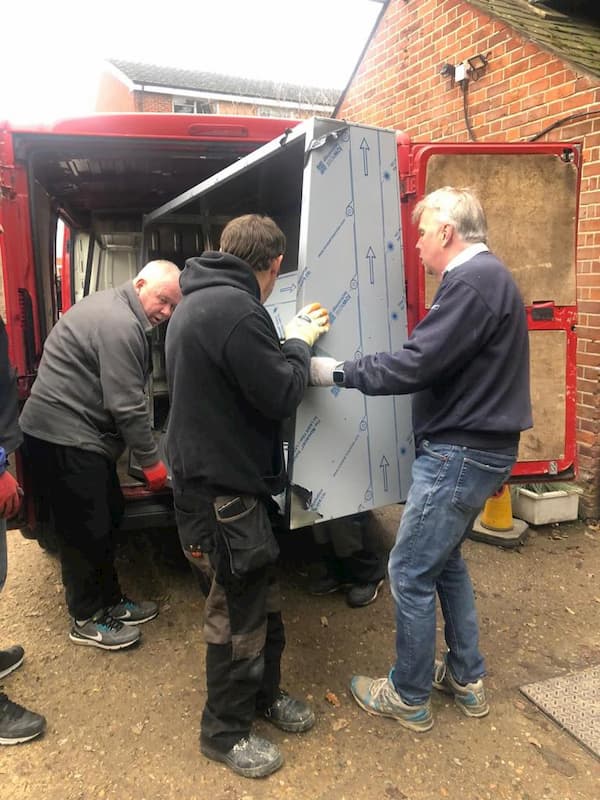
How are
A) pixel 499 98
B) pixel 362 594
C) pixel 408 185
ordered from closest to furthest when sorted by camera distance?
pixel 408 185, pixel 362 594, pixel 499 98

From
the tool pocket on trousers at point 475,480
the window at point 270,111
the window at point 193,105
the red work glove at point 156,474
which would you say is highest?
the window at point 193,105

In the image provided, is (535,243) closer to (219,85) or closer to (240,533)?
(240,533)

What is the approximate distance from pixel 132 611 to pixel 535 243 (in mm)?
2753

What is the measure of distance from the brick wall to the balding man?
9.53 ft

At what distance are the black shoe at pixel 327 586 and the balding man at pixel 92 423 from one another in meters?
0.99

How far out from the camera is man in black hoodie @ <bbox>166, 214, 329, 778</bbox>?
1.92m

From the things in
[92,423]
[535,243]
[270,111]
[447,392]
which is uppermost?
[270,111]

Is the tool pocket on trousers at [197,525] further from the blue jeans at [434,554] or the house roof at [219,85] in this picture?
the house roof at [219,85]

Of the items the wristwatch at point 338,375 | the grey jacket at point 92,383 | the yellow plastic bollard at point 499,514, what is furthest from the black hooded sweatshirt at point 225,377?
the yellow plastic bollard at point 499,514

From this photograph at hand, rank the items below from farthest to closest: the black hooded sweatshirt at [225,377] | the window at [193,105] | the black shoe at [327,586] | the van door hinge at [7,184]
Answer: the window at [193,105] < the black shoe at [327,586] < the van door hinge at [7,184] < the black hooded sweatshirt at [225,377]

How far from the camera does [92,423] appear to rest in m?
2.76

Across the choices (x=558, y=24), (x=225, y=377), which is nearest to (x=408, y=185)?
(x=225, y=377)

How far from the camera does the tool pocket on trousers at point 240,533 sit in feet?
6.52

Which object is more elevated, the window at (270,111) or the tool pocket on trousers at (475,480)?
the window at (270,111)
